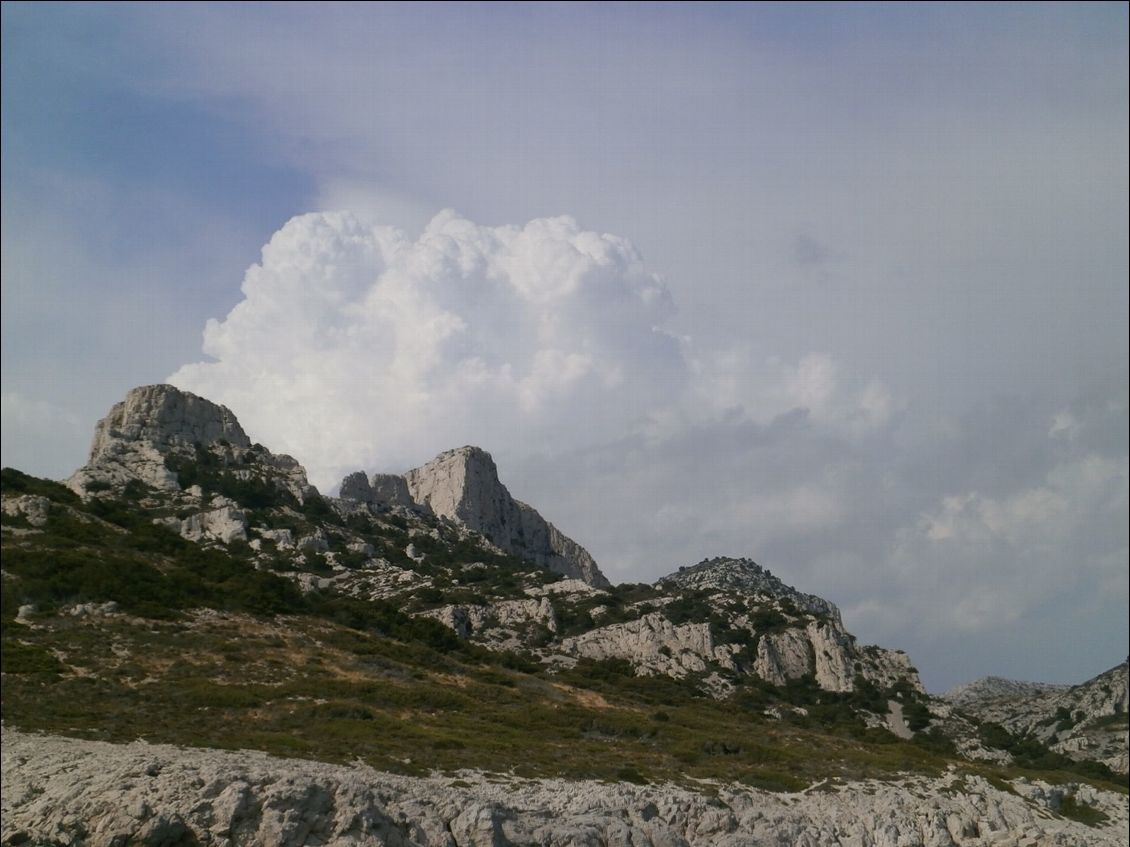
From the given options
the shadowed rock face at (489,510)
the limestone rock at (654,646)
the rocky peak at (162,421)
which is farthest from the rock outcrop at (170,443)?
the limestone rock at (654,646)

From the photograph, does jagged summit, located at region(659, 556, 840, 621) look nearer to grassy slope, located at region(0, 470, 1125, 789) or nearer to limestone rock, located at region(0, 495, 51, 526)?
grassy slope, located at region(0, 470, 1125, 789)

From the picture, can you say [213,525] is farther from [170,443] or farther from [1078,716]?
[1078,716]

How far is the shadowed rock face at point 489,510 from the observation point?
136 m

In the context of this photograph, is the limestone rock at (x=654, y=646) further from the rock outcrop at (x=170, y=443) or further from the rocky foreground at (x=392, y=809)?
the rock outcrop at (x=170, y=443)

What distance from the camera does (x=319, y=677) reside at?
149 ft

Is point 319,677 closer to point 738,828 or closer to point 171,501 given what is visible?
point 738,828

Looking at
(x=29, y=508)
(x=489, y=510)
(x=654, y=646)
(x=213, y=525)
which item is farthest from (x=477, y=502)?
(x=29, y=508)

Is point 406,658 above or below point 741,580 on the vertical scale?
below

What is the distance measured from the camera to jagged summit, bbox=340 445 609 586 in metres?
135

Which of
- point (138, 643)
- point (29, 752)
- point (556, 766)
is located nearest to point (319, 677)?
point (138, 643)

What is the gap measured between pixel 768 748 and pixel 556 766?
14.6 metres

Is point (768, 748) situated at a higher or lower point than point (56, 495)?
lower

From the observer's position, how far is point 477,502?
13762 centimetres

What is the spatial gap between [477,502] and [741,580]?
4009 cm
